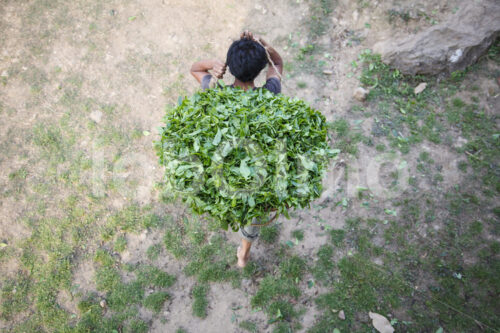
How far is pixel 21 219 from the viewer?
4.41 m

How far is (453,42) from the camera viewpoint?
5.25 m

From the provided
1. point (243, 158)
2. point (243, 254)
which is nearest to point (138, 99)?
point (243, 254)

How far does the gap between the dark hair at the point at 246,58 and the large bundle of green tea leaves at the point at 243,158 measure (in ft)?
2.33

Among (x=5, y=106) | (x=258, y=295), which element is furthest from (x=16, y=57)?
(x=258, y=295)

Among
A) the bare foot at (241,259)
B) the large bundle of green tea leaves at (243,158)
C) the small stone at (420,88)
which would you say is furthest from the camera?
the small stone at (420,88)

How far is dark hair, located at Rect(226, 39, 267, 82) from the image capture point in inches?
122

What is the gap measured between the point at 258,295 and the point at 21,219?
3.76 metres

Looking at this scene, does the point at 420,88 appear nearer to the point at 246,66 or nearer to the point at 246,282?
the point at 246,66

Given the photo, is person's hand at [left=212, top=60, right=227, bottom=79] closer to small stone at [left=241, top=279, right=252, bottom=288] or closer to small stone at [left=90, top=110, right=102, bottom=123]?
small stone at [left=241, top=279, right=252, bottom=288]

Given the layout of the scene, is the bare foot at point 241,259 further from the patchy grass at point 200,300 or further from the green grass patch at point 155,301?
the green grass patch at point 155,301

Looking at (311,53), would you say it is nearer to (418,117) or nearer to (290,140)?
(418,117)

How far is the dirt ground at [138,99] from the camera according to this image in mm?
4176

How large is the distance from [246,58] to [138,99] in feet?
10.4

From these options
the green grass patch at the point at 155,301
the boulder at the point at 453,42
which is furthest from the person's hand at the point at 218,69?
the boulder at the point at 453,42
